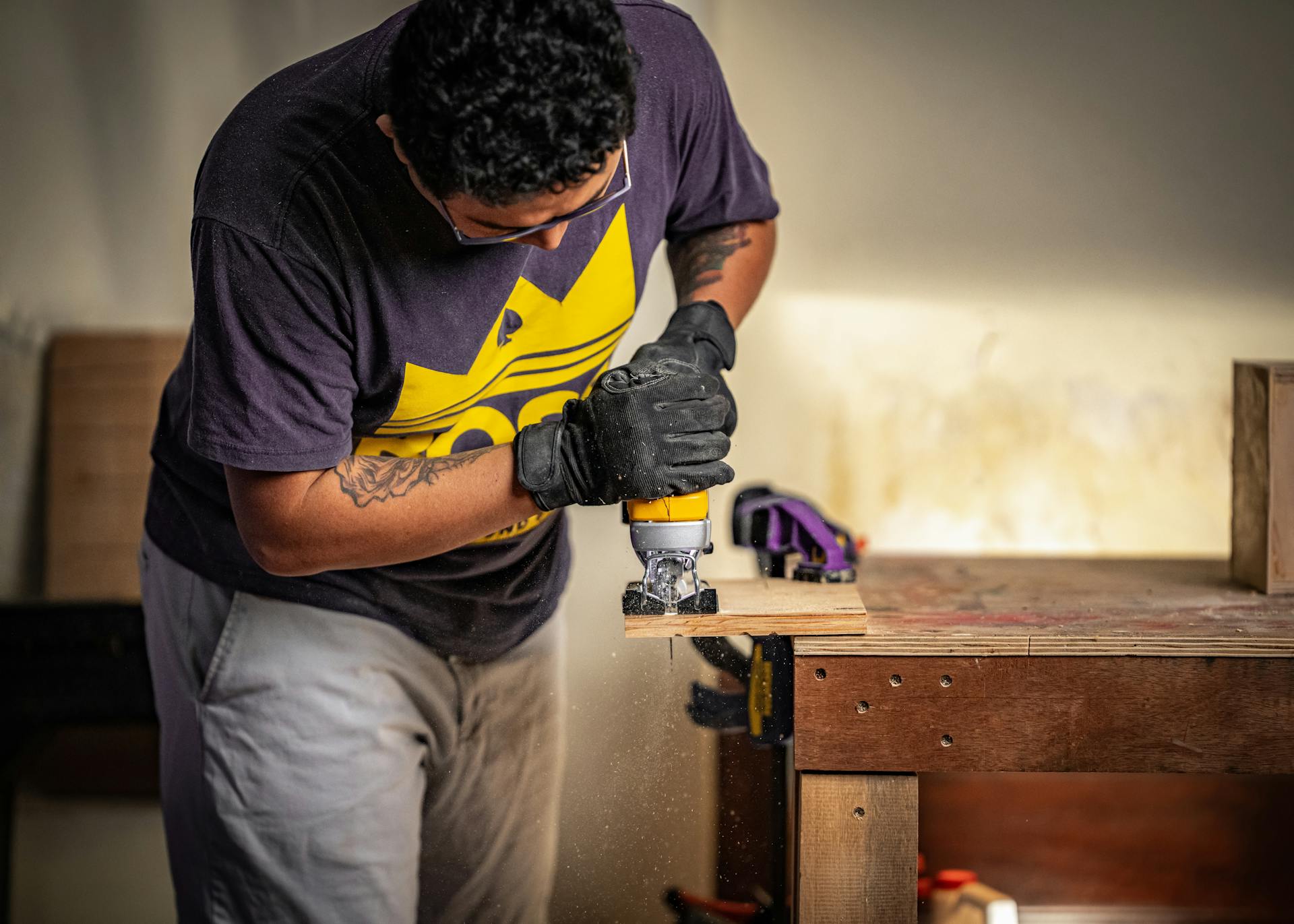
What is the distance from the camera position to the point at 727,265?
143 cm

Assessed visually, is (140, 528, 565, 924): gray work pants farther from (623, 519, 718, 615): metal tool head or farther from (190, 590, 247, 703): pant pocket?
(623, 519, 718, 615): metal tool head

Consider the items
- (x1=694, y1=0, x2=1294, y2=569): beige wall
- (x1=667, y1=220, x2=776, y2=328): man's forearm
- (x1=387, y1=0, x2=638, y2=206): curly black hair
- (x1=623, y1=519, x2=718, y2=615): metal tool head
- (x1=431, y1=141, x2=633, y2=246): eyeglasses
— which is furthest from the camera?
(x1=694, y1=0, x2=1294, y2=569): beige wall

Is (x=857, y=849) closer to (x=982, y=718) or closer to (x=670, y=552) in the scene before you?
(x=982, y=718)

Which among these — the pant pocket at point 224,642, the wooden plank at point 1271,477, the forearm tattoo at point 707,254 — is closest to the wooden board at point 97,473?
the pant pocket at point 224,642

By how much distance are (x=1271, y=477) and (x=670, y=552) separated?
89 cm

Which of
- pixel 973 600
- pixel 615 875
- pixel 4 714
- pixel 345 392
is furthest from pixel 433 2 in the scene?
pixel 4 714

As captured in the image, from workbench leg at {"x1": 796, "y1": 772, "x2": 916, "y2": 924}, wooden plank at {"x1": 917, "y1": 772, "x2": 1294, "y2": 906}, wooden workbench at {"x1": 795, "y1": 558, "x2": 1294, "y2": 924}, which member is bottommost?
wooden plank at {"x1": 917, "y1": 772, "x2": 1294, "y2": 906}

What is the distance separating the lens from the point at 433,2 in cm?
93

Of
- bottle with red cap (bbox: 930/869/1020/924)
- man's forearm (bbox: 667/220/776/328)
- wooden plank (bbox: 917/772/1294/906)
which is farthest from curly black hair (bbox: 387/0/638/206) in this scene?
wooden plank (bbox: 917/772/1294/906)

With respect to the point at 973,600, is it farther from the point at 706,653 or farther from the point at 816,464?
the point at 816,464

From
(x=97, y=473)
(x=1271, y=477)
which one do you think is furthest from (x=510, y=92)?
(x=97, y=473)

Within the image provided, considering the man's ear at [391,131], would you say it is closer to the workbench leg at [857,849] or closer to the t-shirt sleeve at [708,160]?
the t-shirt sleeve at [708,160]

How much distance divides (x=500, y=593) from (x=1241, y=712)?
913 millimetres

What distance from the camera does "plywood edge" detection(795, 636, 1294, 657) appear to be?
45.1 inches
